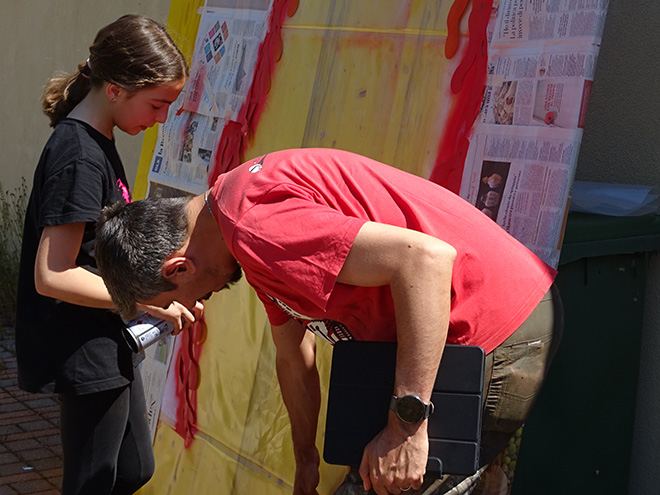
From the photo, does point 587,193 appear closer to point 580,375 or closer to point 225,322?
point 580,375

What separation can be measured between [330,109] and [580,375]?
125 cm

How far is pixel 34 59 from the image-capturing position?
707 centimetres

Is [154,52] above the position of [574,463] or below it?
above

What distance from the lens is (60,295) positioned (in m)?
2.30

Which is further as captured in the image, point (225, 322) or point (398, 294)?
point (225, 322)

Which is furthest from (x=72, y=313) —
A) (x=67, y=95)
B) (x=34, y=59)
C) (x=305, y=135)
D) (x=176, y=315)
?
(x=34, y=59)

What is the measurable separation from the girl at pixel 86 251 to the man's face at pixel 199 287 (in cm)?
28

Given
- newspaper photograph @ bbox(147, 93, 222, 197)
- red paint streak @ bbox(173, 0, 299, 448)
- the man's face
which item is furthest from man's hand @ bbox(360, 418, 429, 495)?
newspaper photograph @ bbox(147, 93, 222, 197)

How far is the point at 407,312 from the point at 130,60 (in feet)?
4.12

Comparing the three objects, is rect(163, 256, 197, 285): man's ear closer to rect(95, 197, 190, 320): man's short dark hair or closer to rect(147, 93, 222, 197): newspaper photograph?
rect(95, 197, 190, 320): man's short dark hair

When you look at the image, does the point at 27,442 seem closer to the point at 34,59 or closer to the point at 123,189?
the point at 123,189

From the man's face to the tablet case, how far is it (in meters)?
0.33

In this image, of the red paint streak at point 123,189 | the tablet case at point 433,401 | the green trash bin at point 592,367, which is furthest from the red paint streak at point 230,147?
the tablet case at point 433,401

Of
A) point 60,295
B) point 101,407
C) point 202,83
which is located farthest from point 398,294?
point 202,83
